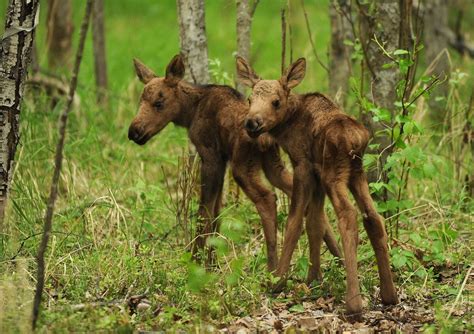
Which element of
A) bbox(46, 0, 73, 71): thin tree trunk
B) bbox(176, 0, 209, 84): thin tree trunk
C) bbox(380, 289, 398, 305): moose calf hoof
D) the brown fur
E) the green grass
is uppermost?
bbox(46, 0, 73, 71): thin tree trunk

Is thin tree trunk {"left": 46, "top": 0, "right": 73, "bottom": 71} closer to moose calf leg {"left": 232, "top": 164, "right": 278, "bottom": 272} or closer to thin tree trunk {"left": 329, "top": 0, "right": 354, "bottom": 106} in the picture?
thin tree trunk {"left": 329, "top": 0, "right": 354, "bottom": 106}

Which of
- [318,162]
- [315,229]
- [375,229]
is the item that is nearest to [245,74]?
[318,162]

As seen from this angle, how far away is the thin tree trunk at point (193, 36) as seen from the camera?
8.86 metres

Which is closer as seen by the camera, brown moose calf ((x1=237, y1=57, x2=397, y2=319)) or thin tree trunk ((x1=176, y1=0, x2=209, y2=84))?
brown moose calf ((x1=237, y1=57, x2=397, y2=319))

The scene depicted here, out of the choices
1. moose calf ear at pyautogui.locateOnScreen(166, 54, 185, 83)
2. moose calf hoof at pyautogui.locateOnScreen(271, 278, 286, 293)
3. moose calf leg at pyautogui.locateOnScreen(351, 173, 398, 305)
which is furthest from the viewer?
moose calf ear at pyautogui.locateOnScreen(166, 54, 185, 83)

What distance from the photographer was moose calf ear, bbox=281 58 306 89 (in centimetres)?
719

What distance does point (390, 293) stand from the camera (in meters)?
6.93

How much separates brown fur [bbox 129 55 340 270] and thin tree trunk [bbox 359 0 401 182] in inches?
55.5

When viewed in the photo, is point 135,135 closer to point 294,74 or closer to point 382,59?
point 294,74

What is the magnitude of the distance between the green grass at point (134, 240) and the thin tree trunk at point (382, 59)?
73 centimetres

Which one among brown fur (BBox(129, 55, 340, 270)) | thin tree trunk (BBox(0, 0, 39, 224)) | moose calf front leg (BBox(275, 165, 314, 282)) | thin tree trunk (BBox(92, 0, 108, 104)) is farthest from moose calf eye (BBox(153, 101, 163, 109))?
thin tree trunk (BBox(92, 0, 108, 104))

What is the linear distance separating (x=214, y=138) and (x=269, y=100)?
3.00 feet

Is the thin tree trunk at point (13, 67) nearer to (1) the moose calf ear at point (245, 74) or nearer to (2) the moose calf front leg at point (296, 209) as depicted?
(1) the moose calf ear at point (245, 74)

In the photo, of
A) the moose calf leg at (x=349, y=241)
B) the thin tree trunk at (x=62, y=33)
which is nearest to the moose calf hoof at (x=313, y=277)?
the moose calf leg at (x=349, y=241)
